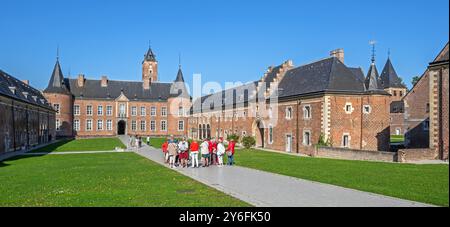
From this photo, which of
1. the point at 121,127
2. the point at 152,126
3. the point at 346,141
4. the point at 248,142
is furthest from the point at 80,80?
the point at 346,141

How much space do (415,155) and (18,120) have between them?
3475 cm

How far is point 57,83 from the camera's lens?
6719 centimetres

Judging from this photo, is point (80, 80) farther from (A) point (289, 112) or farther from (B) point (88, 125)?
(A) point (289, 112)

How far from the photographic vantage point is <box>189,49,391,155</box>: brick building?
31.4 meters

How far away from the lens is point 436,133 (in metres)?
24.4

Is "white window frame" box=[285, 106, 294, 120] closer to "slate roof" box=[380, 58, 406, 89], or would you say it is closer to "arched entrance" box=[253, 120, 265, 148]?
"arched entrance" box=[253, 120, 265, 148]

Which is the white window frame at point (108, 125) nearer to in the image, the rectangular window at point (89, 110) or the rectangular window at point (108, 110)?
the rectangular window at point (108, 110)

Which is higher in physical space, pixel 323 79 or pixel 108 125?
pixel 323 79

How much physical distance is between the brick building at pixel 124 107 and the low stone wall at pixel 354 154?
50.2 metres

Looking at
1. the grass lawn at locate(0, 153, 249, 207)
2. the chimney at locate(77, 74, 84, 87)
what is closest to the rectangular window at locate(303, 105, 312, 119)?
the grass lawn at locate(0, 153, 249, 207)

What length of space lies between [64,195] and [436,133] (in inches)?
880

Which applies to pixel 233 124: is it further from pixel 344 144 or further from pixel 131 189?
pixel 131 189

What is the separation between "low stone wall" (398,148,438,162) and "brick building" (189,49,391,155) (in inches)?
301
